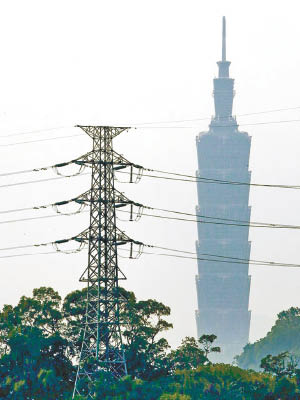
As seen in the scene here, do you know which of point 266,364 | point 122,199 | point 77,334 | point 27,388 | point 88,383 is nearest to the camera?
point 122,199

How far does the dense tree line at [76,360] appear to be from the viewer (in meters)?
149

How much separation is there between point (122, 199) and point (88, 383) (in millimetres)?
24669

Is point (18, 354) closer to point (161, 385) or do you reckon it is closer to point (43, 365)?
point (43, 365)

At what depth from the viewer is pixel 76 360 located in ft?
530

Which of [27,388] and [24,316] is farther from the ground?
[24,316]

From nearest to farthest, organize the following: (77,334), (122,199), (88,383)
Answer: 1. (122,199)
2. (88,383)
3. (77,334)

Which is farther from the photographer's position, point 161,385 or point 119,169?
point 161,385

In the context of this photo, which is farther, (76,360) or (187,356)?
(187,356)

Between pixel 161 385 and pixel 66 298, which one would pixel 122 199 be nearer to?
pixel 161 385

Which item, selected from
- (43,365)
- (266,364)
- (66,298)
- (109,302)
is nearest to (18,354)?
(43,365)

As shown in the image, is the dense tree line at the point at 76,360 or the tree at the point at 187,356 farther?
the tree at the point at 187,356

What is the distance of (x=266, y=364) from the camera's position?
634ft

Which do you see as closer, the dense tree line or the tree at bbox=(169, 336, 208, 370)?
the dense tree line

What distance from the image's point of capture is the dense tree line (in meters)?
149
